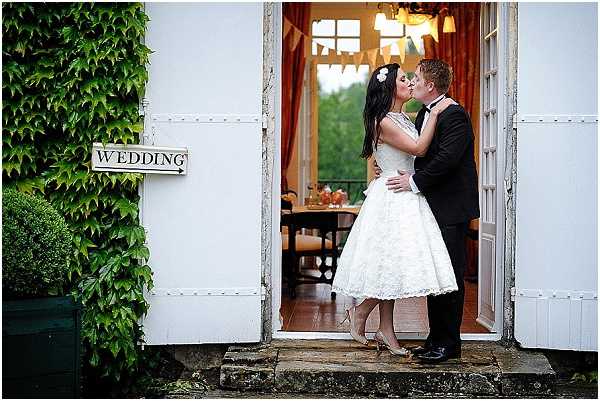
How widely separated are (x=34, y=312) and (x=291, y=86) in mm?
5936

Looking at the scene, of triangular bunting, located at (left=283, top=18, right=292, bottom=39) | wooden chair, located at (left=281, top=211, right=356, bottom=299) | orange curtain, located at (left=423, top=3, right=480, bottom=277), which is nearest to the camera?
wooden chair, located at (left=281, top=211, right=356, bottom=299)

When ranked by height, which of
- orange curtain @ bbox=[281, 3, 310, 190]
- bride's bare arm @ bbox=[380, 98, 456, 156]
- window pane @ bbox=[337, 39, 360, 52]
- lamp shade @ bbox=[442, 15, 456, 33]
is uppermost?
window pane @ bbox=[337, 39, 360, 52]

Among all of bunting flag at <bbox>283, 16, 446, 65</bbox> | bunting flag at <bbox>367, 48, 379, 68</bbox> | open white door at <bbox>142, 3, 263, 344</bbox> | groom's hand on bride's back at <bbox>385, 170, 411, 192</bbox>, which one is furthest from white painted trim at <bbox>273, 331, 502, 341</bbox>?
bunting flag at <bbox>367, 48, 379, 68</bbox>

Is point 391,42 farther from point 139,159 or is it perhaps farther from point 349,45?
point 139,159

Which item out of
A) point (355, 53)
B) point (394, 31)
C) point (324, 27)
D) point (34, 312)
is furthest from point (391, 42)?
point (34, 312)

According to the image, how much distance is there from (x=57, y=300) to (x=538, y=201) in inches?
108

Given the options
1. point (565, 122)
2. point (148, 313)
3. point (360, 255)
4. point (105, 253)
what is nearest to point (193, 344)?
point (148, 313)

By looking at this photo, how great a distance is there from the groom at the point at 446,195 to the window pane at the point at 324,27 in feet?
17.5

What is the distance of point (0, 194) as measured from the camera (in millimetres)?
4254

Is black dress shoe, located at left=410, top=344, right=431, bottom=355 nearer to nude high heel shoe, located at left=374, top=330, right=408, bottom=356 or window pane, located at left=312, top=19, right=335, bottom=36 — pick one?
nude high heel shoe, located at left=374, top=330, right=408, bottom=356

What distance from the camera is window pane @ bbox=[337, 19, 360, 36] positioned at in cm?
1017

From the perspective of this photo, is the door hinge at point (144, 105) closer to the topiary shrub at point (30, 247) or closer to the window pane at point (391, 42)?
the topiary shrub at point (30, 247)

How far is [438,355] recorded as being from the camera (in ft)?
16.0

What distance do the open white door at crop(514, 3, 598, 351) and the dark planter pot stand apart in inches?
101
